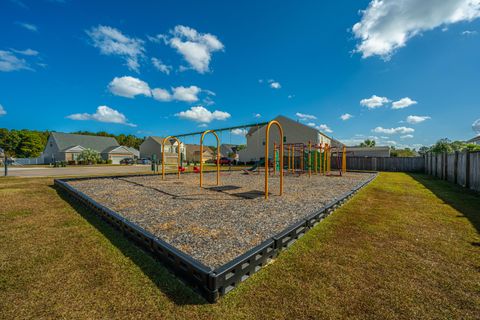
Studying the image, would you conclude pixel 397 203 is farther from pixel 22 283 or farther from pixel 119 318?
pixel 22 283

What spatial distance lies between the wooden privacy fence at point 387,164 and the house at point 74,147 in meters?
41.5

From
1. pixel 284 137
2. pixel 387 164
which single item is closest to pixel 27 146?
pixel 284 137

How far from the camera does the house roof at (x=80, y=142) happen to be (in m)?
38.5

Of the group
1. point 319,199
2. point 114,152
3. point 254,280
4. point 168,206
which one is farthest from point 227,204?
point 114,152

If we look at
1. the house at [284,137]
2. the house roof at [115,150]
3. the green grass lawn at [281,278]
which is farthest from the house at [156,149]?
the green grass lawn at [281,278]

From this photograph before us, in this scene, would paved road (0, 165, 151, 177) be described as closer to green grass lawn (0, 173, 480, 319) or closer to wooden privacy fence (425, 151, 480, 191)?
green grass lawn (0, 173, 480, 319)

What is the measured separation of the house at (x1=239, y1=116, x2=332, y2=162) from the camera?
28016mm

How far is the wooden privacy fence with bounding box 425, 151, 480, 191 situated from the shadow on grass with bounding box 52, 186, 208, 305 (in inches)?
463

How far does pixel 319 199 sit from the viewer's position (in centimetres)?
638

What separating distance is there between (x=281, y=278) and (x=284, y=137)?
2595 cm

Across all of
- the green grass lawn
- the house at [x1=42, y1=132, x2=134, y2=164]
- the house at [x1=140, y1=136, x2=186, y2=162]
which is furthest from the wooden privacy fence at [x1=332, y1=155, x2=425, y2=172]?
the house at [x1=42, y1=132, x2=134, y2=164]

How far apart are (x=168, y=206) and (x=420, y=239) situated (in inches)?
218

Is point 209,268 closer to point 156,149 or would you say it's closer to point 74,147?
point 74,147

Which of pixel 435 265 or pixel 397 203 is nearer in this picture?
pixel 435 265
